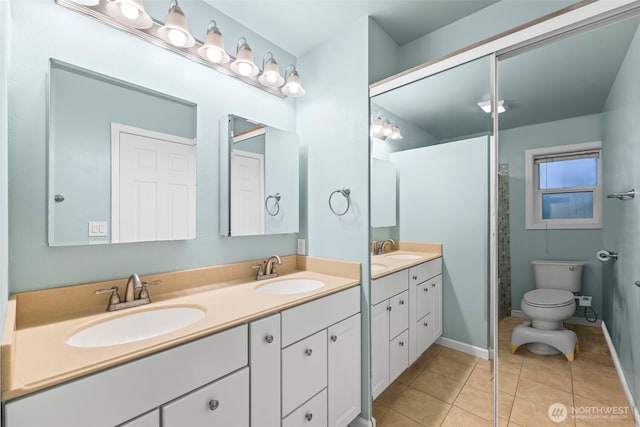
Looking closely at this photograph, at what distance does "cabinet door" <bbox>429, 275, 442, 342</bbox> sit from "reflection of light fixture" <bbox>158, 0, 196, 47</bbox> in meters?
1.85

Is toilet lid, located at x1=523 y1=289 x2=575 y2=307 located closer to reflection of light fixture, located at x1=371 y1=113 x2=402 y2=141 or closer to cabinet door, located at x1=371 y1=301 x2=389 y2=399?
cabinet door, located at x1=371 y1=301 x2=389 y2=399

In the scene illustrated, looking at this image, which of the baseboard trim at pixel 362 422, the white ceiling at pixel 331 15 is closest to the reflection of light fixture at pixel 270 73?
the white ceiling at pixel 331 15

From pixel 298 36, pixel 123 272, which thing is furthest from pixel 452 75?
pixel 123 272

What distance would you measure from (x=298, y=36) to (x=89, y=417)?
2.17 meters

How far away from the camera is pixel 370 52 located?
1.80 m

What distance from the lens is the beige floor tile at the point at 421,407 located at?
1.64 meters

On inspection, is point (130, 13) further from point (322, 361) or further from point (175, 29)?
point (322, 361)

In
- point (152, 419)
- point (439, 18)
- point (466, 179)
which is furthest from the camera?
point (439, 18)

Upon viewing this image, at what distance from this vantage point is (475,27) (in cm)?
177

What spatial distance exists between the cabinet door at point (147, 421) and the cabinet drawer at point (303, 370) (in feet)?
1.75

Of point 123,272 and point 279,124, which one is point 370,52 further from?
point 123,272

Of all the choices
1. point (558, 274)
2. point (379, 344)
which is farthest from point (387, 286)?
point (558, 274)

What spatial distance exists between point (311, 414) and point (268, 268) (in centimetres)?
84

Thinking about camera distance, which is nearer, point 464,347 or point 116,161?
point 116,161
